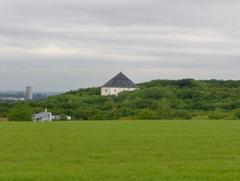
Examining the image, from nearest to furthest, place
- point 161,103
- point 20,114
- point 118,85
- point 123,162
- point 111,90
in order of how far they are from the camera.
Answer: point 123,162 → point 20,114 → point 161,103 → point 111,90 → point 118,85

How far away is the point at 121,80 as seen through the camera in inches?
6624

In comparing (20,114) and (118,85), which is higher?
(118,85)

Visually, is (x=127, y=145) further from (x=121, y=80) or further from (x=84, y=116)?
(x=121, y=80)

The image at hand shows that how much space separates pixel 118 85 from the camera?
6506 inches

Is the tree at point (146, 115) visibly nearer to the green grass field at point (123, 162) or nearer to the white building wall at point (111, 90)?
the white building wall at point (111, 90)

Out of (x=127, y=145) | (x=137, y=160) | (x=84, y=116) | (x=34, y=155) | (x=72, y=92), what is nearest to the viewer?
(x=137, y=160)

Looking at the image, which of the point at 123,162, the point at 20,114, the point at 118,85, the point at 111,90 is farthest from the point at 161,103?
the point at 123,162

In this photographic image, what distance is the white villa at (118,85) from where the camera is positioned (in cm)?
15900

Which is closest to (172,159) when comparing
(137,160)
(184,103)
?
(137,160)

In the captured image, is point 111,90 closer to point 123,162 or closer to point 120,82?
point 120,82

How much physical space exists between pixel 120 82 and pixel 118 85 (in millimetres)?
1910

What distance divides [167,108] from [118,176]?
86694mm

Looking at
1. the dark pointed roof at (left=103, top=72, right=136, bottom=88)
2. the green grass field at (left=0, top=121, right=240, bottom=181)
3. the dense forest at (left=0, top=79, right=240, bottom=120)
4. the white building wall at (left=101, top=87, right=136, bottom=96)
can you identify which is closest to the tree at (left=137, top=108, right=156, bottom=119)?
the dense forest at (left=0, top=79, right=240, bottom=120)

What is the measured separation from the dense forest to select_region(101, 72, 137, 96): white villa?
16.5 metres
